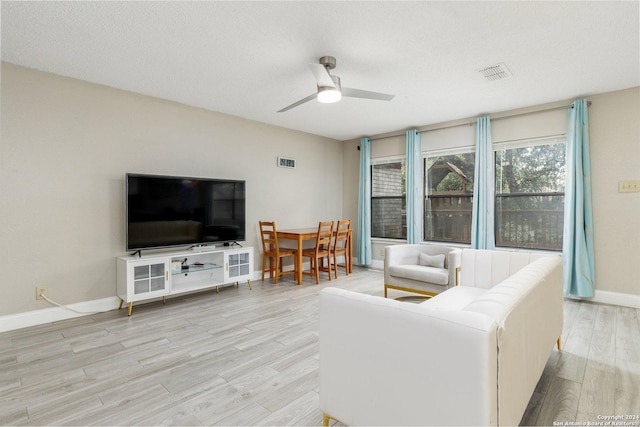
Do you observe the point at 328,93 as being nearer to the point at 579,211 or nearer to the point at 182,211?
the point at 182,211

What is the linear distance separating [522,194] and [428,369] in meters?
4.06

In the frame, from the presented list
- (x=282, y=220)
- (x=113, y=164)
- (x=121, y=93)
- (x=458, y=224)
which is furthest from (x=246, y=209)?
(x=458, y=224)

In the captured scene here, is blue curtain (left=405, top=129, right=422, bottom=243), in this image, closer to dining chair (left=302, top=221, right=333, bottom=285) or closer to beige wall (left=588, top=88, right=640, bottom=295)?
dining chair (left=302, top=221, right=333, bottom=285)

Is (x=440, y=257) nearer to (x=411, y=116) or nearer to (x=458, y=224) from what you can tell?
(x=458, y=224)

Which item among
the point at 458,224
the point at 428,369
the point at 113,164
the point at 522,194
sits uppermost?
the point at 113,164

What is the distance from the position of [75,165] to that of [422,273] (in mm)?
3883

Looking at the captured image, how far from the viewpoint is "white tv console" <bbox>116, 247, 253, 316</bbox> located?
133 inches

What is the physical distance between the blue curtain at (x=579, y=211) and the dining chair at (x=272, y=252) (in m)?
3.53

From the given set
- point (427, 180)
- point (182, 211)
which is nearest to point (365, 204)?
point (427, 180)

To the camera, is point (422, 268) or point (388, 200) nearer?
point (422, 268)

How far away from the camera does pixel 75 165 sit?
3.32 metres

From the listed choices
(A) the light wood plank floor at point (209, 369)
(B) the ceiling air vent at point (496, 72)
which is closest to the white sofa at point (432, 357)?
(A) the light wood plank floor at point (209, 369)

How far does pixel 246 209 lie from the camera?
15.9 ft

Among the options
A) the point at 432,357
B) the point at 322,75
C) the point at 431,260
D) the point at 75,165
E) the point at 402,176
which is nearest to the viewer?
the point at 432,357
